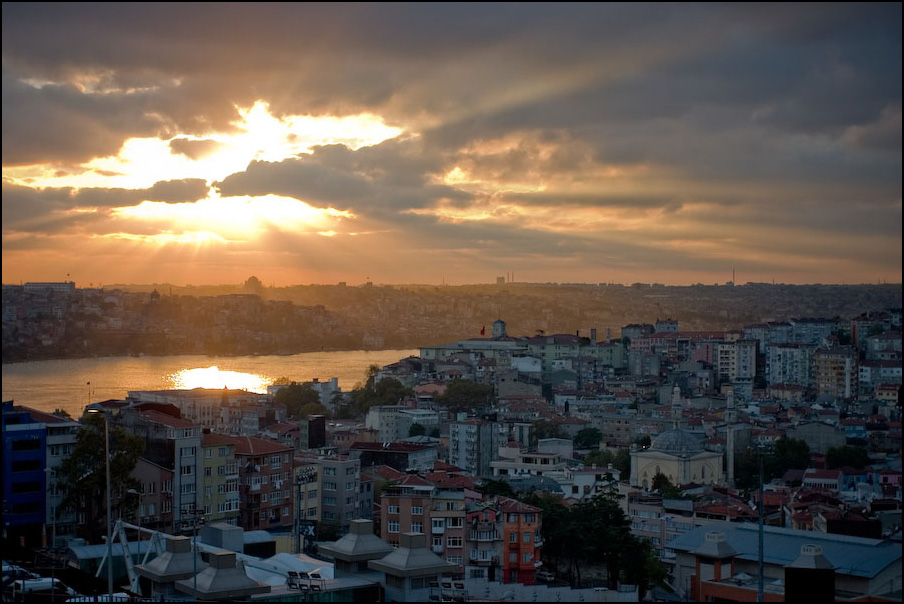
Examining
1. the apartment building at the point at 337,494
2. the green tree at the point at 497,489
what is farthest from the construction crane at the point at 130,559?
the green tree at the point at 497,489

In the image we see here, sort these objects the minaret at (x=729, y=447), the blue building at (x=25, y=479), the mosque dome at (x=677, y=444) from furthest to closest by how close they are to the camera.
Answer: the minaret at (x=729, y=447) → the mosque dome at (x=677, y=444) → the blue building at (x=25, y=479)

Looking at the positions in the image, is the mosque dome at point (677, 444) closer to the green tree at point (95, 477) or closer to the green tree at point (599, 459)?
the green tree at point (599, 459)

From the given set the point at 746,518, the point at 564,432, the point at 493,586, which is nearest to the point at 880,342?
the point at 564,432

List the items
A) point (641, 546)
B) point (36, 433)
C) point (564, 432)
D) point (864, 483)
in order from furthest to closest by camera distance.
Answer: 1. point (564, 432)
2. point (864, 483)
3. point (641, 546)
4. point (36, 433)

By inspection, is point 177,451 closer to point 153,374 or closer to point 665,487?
point 665,487

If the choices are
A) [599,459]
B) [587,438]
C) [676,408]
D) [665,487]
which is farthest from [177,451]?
[676,408]

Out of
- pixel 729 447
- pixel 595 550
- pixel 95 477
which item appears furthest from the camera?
pixel 729 447

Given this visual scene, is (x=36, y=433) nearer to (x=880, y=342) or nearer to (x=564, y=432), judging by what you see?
(x=564, y=432)
